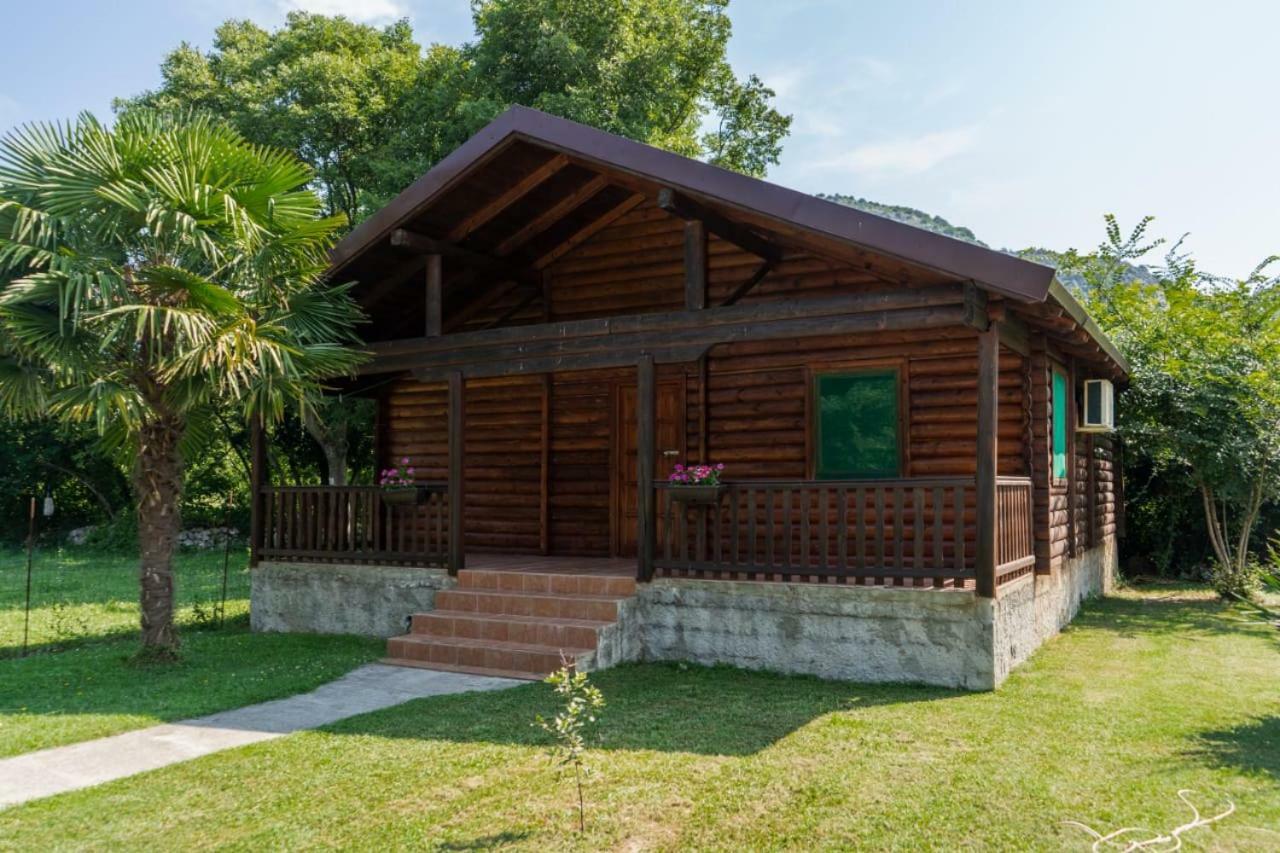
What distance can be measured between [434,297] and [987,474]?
5.48 meters

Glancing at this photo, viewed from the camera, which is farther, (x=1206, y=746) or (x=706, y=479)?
(x=706, y=479)

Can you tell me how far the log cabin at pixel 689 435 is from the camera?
695 centimetres

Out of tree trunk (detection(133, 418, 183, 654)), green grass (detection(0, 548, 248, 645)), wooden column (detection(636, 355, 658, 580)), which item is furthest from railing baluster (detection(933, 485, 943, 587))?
green grass (detection(0, 548, 248, 645))

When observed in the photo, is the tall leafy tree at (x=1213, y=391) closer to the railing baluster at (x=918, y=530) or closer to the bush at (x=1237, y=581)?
the bush at (x=1237, y=581)

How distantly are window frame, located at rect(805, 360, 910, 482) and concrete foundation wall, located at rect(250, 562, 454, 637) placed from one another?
387 centimetres

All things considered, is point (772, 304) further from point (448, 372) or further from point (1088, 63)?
point (1088, 63)

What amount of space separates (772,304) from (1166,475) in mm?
10276

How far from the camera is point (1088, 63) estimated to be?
11.6 m

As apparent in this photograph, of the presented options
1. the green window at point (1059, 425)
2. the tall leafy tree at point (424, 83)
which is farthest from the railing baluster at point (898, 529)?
the tall leafy tree at point (424, 83)

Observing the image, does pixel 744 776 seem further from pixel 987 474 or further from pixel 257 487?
pixel 257 487

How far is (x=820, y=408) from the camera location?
9.20m

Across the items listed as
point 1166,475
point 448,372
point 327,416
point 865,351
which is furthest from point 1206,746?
point 327,416

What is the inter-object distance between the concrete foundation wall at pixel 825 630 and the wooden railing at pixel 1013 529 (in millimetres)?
570

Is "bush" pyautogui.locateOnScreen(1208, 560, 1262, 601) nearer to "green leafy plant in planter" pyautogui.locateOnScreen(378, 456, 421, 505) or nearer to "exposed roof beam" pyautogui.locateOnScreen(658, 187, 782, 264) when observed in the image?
"exposed roof beam" pyautogui.locateOnScreen(658, 187, 782, 264)
